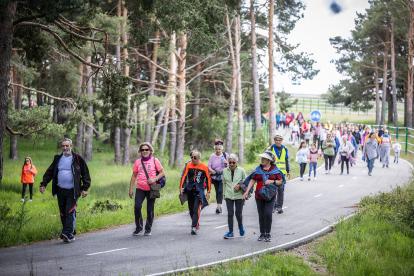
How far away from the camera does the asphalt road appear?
23.5 feet

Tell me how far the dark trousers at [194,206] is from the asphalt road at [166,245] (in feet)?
1.15

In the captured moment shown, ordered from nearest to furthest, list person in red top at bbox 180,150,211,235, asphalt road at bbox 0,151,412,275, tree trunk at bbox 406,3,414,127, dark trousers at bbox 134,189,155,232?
asphalt road at bbox 0,151,412,275, dark trousers at bbox 134,189,155,232, person in red top at bbox 180,150,211,235, tree trunk at bbox 406,3,414,127

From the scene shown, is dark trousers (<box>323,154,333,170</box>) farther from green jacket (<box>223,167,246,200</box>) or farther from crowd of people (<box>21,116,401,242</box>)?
green jacket (<box>223,167,246,200</box>)

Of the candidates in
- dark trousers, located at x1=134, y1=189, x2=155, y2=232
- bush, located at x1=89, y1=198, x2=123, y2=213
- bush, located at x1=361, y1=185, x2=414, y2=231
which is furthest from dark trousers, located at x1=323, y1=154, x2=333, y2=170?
dark trousers, located at x1=134, y1=189, x2=155, y2=232

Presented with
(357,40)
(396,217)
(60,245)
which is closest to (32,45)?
(60,245)

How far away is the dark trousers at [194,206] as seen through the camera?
9.77 m

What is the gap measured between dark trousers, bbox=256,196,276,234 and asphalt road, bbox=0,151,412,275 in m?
0.35

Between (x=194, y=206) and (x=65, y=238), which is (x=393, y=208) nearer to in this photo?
(x=194, y=206)

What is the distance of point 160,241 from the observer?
9.10m

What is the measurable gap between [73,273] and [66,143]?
3150 millimetres

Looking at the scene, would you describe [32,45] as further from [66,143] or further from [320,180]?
[320,180]

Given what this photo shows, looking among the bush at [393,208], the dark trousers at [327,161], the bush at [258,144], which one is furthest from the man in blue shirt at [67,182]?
the bush at [258,144]

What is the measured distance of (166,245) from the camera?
8.72m

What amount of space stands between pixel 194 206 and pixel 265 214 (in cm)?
186
